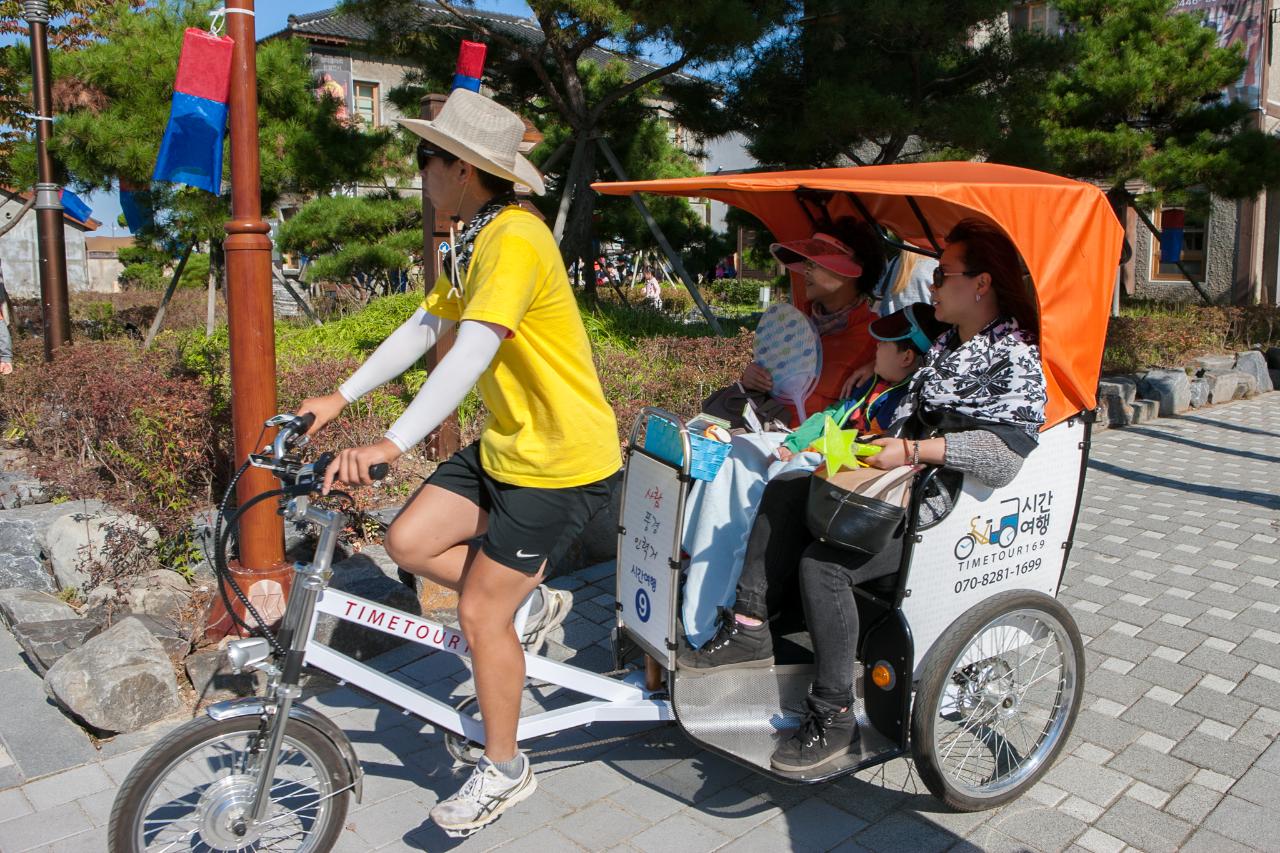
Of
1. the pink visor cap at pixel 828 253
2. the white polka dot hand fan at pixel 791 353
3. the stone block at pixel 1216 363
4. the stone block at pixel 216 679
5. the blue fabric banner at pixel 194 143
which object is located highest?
the blue fabric banner at pixel 194 143

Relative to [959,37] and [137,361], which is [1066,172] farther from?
[137,361]

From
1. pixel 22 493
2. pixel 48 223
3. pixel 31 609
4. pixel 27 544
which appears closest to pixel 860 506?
pixel 31 609

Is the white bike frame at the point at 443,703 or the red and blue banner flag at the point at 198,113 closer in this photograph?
the white bike frame at the point at 443,703

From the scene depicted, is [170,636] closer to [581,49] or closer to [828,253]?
[828,253]

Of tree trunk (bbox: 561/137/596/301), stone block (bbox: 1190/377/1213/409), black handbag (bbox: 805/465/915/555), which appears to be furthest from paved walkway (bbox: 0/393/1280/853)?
tree trunk (bbox: 561/137/596/301)

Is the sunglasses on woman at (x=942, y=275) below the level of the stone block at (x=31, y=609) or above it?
above

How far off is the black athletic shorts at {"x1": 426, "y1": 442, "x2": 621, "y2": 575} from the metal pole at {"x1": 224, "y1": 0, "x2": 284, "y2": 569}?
65.2 inches

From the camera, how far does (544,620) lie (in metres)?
3.27

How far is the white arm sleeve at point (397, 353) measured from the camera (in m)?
2.78

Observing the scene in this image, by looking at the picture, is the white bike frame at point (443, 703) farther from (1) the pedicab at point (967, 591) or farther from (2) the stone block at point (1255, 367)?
(2) the stone block at point (1255, 367)

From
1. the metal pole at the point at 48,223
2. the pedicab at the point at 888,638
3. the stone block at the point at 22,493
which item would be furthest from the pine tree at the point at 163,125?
the pedicab at the point at 888,638

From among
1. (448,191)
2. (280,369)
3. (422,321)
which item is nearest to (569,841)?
(422,321)

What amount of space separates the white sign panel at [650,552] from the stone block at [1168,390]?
27.1 ft

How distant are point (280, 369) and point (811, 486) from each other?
4.72 meters
